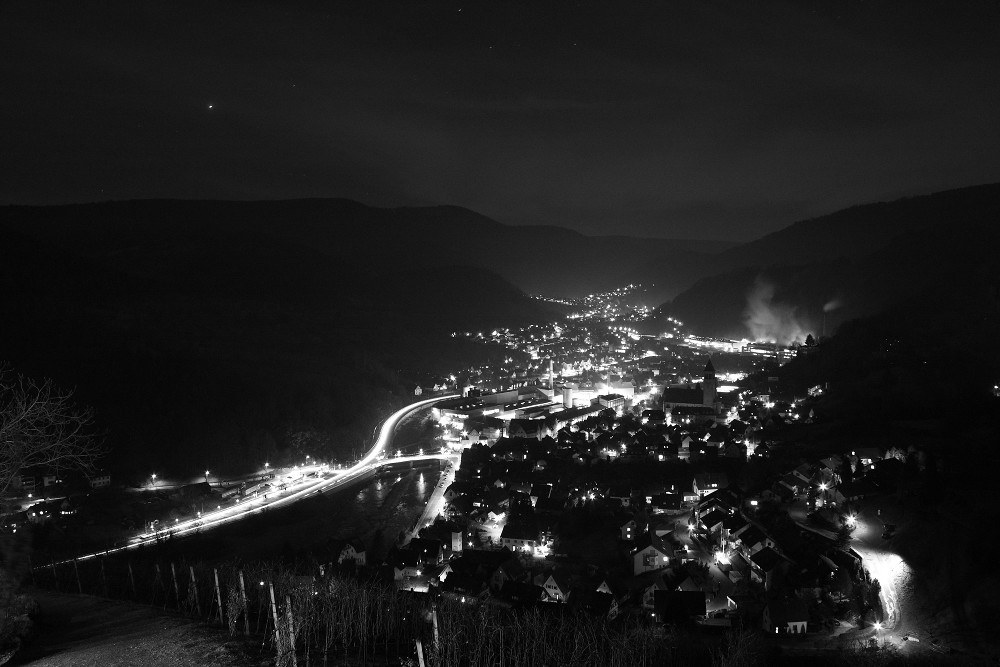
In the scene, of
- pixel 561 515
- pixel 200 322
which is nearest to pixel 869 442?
pixel 561 515

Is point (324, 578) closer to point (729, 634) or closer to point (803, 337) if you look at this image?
point (729, 634)

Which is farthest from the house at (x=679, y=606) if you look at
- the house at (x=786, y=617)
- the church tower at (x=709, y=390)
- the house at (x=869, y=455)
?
the church tower at (x=709, y=390)

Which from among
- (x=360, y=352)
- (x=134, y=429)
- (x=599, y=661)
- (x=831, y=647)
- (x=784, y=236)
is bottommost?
(x=831, y=647)

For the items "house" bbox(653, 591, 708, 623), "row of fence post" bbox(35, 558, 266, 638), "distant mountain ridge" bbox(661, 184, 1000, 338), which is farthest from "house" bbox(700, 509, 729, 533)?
"distant mountain ridge" bbox(661, 184, 1000, 338)

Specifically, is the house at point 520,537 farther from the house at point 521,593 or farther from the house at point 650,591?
the house at point 650,591

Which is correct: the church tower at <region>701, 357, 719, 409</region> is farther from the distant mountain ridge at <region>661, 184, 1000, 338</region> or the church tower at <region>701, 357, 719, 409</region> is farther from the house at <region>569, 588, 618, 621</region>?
the house at <region>569, 588, 618, 621</region>

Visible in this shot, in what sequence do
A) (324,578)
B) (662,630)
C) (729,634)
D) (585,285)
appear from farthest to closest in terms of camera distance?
(585,285) → (324,578) → (662,630) → (729,634)

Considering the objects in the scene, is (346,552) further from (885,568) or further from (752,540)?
(885,568)

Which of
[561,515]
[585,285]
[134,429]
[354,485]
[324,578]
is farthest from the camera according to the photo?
[585,285]
